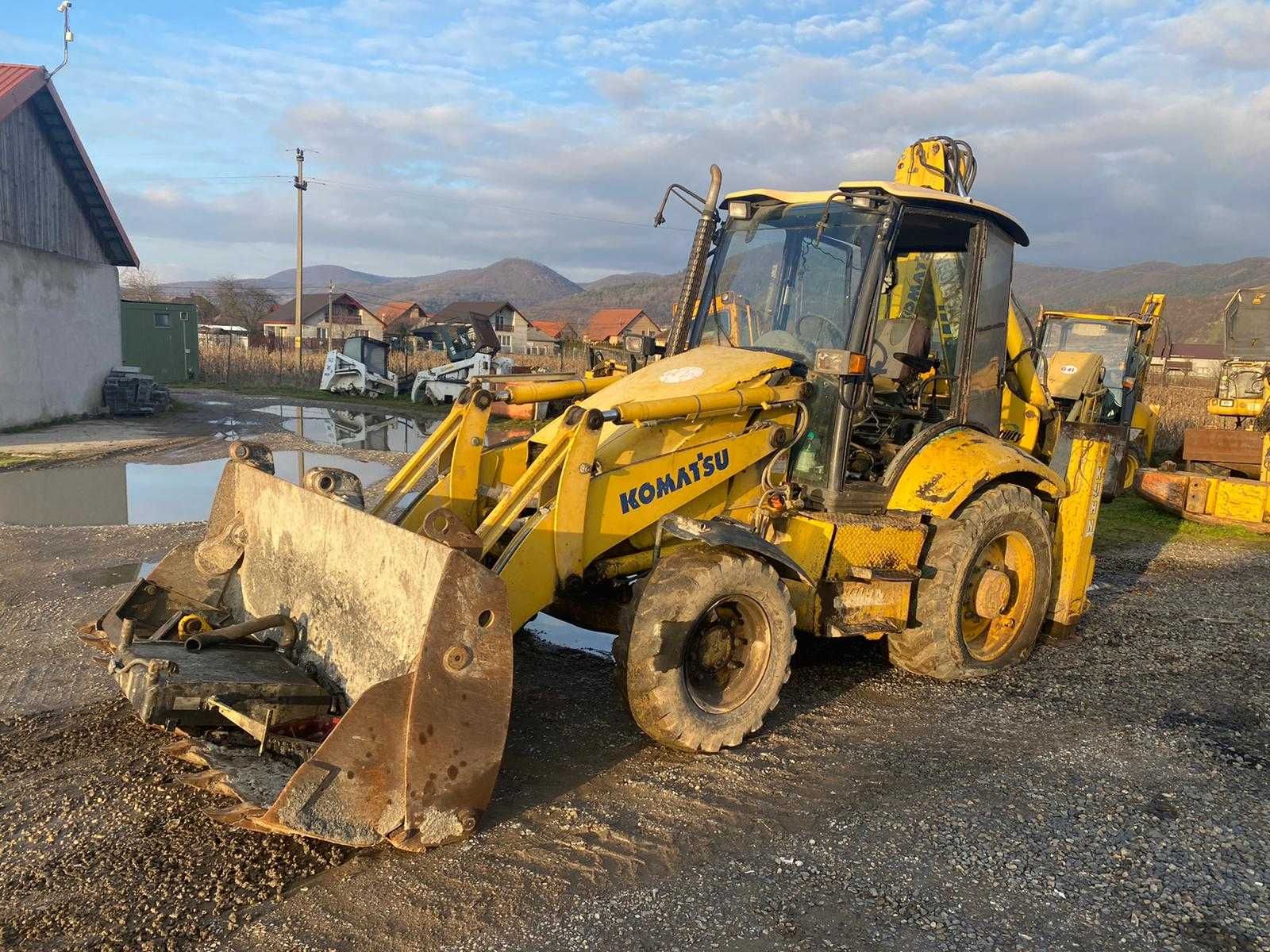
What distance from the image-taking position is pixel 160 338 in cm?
3259

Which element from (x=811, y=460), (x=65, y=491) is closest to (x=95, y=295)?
(x=65, y=491)

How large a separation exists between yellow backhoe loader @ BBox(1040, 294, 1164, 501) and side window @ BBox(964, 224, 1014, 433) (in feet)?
28.3

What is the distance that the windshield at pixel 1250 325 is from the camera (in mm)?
14555

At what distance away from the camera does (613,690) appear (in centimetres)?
545

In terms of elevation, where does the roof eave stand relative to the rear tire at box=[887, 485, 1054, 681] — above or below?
above

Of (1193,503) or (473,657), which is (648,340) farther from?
(1193,503)

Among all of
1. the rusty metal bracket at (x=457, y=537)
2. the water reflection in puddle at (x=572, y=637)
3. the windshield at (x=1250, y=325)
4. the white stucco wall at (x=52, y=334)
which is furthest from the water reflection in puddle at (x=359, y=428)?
the windshield at (x=1250, y=325)

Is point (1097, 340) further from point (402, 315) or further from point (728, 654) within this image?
point (402, 315)

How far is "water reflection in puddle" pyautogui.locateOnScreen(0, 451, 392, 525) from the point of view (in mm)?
10047

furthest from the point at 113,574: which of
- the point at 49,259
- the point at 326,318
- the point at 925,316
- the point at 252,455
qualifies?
the point at 326,318

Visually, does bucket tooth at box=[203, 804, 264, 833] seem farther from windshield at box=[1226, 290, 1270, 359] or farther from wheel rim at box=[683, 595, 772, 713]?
windshield at box=[1226, 290, 1270, 359]

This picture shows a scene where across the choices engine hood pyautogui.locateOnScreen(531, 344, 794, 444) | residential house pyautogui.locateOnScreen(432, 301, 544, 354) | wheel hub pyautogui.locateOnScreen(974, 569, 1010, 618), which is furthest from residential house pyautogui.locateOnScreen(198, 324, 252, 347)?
wheel hub pyautogui.locateOnScreen(974, 569, 1010, 618)

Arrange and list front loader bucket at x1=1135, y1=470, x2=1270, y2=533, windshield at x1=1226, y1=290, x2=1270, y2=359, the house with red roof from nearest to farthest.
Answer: front loader bucket at x1=1135, y1=470, x2=1270, y2=533 < windshield at x1=1226, y1=290, x2=1270, y2=359 < the house with red roof

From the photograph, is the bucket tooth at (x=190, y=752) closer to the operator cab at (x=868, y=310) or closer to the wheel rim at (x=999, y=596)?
the operator cab at (x=868, y=310)
